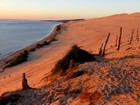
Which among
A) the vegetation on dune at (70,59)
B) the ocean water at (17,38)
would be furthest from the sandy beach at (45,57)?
the ocean water at (17,38)

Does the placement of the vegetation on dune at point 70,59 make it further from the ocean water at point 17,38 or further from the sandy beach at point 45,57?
the ocean water at point 17,38

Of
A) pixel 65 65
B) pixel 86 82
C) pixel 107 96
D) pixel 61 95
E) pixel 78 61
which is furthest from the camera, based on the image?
pixel 78 61

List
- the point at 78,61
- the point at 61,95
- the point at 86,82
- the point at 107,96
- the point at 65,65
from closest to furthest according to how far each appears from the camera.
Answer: the point at 107,96 → the point at 61,95 → the point at 86,82 → the point at 65,65 → the point at 78,61

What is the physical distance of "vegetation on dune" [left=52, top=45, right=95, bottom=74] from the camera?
14.6m

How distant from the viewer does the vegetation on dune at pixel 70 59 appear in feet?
47.9

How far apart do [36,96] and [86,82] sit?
1876 mm

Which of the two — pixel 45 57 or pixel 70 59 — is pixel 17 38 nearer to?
pixel 45 57

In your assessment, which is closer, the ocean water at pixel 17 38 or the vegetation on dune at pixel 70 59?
the vegetation on dune at pixel 70 59

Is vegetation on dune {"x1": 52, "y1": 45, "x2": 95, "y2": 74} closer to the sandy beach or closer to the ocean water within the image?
the sandy beach

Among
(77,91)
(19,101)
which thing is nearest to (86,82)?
(77,91)

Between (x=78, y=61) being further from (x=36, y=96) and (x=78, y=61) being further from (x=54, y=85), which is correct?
(x=36, y=96)

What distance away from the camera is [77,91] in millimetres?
10797

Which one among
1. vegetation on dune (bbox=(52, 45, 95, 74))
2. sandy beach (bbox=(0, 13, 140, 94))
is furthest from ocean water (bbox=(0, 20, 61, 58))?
vegetation on dune (bbox=(52, 45, 95, 74))

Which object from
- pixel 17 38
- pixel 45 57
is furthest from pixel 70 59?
pixel 17 38
